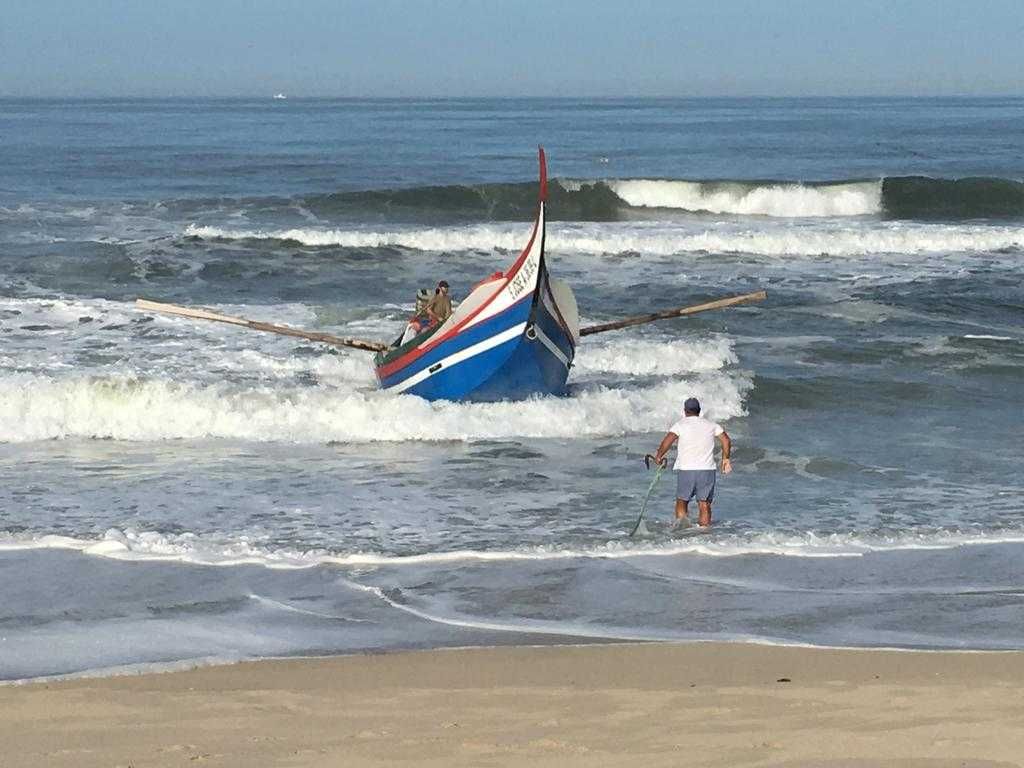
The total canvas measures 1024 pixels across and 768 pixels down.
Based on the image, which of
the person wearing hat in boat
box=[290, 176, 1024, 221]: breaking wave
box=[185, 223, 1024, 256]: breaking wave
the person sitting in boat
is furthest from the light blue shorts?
box=[290, 176, 1024, 221]: breaking wave

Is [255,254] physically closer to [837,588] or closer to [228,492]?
[228,492]

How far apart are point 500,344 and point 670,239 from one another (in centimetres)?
1687

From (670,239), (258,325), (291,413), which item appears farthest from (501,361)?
(670,239)

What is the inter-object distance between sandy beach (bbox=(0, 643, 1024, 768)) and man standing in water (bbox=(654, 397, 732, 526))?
3101 millimetres

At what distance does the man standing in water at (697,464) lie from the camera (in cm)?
1155

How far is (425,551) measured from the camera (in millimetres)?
10836

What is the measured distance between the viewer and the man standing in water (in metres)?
11.5

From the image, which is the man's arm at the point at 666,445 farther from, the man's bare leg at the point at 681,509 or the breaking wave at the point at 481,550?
the breaking wave at the point at 481,550

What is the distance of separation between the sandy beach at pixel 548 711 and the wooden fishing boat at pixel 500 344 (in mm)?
7328

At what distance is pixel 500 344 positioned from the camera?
1573 cm

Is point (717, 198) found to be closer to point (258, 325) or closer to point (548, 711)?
point (258, 325)

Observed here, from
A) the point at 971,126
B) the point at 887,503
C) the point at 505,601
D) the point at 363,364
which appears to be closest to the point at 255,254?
the point at 363,364

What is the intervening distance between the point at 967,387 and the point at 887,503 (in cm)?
A: 598

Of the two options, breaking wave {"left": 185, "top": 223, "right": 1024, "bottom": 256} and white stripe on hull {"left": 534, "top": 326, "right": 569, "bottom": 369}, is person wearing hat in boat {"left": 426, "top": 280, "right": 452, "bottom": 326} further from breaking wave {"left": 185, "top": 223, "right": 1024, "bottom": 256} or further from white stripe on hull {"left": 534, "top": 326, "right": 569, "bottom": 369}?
breaking wave {"left": 185, "top": 223, "right": 1024, "bottom": 256}
